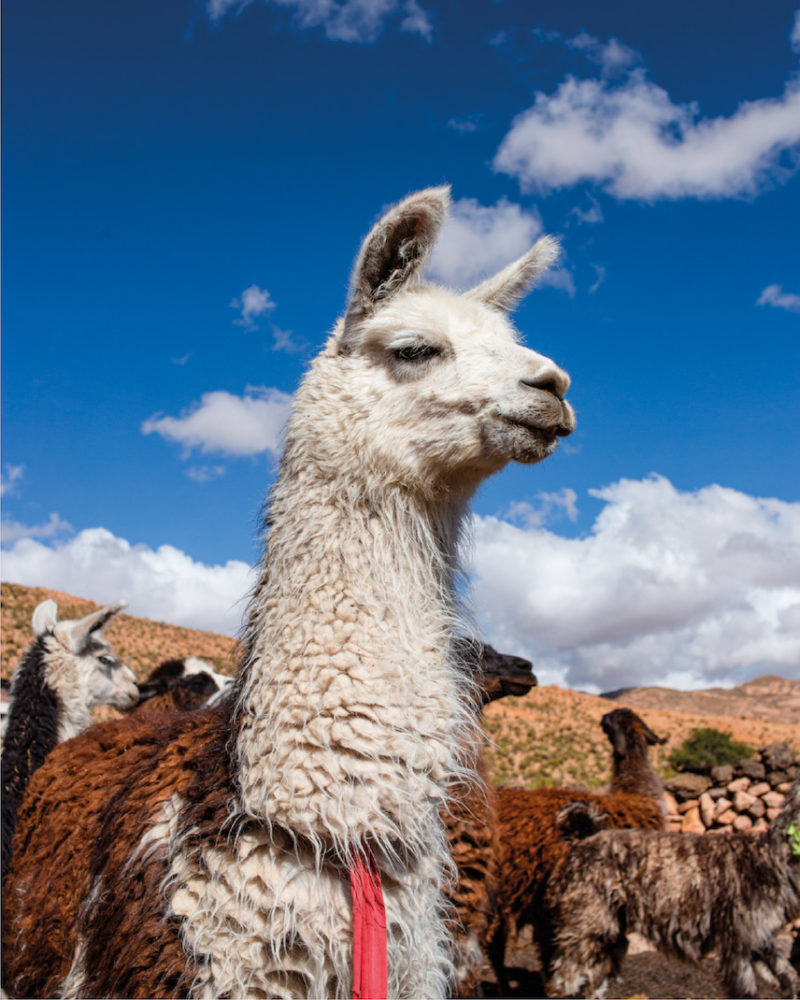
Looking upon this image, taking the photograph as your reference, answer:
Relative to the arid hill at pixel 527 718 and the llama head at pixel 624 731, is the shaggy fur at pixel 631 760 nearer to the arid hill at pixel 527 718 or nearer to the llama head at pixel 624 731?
the llama head at pixel 624 731

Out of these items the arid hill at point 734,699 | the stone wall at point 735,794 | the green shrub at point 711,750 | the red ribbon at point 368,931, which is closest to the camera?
the red ribbon at point 368,931

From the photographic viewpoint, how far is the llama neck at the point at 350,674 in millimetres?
1954

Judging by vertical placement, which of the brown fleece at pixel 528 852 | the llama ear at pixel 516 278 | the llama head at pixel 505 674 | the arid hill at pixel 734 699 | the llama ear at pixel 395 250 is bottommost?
the brown fleece at pixel 528 852

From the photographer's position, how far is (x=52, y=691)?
5754 millimetres

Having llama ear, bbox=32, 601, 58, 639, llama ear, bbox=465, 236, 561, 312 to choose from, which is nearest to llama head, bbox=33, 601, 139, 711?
llama ear, bbox=32, 601, 58, 639

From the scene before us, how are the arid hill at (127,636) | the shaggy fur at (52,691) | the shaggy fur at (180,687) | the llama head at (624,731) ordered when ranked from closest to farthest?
the shaggy fur at (52,691)
the shaggy fur at (180,687)
the llama head at (624,731)
the arid hill at (127,636)

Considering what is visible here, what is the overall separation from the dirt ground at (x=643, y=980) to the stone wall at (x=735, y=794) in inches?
147

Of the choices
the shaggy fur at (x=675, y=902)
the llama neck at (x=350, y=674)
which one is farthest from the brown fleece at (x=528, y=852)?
the llama neck at (x=350, y=674)

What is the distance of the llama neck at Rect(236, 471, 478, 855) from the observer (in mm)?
1954

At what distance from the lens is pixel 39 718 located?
5.30 meters

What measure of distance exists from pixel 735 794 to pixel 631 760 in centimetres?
444

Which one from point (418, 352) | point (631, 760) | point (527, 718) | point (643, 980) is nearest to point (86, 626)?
point (418, 352)

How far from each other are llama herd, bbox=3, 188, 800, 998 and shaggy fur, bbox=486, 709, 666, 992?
314cm

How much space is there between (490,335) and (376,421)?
1.76 ft
